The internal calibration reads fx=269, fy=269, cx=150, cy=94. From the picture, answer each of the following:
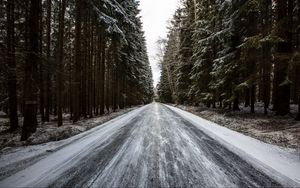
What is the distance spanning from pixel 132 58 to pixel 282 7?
2542 centimetres

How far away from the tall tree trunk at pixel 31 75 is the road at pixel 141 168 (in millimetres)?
3949

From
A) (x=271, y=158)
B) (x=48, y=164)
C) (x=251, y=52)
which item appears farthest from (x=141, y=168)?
(x=251, y=52)

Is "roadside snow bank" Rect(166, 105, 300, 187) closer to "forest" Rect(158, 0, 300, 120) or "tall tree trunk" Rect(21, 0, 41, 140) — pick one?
"forest" Rect(158, 0, 300, 120)

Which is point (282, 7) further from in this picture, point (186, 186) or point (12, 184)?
point (12, 184)

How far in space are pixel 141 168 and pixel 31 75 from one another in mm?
7392

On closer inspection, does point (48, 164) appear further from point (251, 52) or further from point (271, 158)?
point (251, 52)

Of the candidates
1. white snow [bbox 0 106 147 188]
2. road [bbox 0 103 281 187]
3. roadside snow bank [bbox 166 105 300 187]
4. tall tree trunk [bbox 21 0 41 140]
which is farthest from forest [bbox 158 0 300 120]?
tall tree trunk [bbox 21 0 41 140]

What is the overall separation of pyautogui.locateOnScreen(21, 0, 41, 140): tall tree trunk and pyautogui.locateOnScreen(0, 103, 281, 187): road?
13.0 feet

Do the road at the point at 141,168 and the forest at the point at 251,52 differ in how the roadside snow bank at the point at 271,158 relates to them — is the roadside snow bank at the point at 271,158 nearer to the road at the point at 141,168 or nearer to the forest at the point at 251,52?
the road at the point at 141,168

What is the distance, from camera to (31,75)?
1080cm

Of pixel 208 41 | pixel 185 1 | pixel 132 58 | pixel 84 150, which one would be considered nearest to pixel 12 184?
pixel 84 150

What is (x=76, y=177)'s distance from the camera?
4.90 m

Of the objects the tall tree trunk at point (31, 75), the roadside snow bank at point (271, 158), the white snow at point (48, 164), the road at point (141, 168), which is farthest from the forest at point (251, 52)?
the tall tree trunk at point (31, 75)

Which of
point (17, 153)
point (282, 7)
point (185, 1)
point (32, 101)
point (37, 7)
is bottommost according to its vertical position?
point (17, 153)
